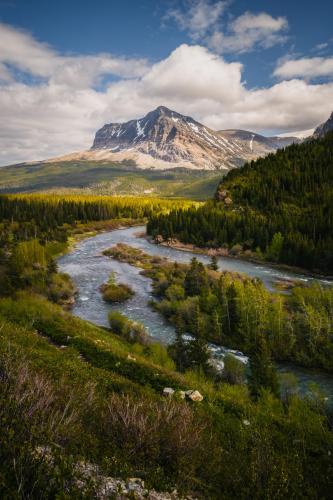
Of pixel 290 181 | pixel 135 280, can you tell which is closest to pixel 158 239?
pixel 135 280

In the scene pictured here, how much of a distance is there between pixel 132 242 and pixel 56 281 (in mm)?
66746

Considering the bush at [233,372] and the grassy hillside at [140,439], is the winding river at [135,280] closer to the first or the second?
the bush at [233,372]

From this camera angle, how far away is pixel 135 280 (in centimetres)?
6875

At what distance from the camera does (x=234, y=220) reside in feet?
369

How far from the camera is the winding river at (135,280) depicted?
3894cm

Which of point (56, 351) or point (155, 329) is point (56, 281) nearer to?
point (155, 329)

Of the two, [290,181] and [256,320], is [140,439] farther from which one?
[290,181]

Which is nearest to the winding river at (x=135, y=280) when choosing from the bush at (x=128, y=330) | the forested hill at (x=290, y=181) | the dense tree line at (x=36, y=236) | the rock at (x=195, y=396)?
the bush at (x=128, y=330)

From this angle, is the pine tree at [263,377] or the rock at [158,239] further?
the rock at [158,239]

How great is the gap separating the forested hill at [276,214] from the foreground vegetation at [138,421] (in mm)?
48124

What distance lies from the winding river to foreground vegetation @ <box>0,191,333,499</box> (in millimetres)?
4667

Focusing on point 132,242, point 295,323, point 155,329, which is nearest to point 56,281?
point 155,329

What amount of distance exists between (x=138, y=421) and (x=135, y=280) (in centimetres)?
5940

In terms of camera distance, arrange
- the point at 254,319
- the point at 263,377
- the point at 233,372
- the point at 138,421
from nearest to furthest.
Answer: the point at 138,421
the point at 263,377
the point at 233,372
the point at 254,319
